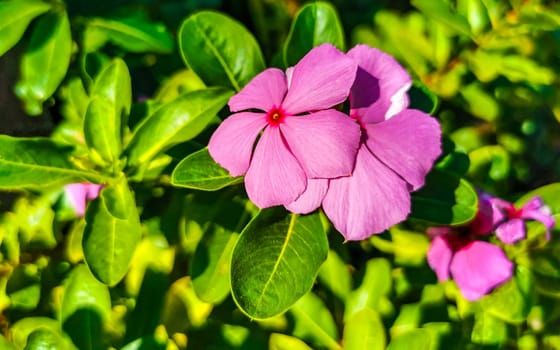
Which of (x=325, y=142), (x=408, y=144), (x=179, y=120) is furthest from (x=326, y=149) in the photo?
(x=179, y=120)

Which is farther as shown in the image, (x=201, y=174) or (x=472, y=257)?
(x=472, y=257)

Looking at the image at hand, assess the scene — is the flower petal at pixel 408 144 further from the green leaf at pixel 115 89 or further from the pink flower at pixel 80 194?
the pink flower at pixel 80 194

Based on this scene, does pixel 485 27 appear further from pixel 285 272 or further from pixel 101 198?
pixel 101 198

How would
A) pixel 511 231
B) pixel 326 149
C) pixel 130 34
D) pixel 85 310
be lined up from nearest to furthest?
pixel 326 149 < pixel 85 310 < pixel 511 231 < pixel 130 34

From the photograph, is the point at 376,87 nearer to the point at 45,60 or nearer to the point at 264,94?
the point at 264,94

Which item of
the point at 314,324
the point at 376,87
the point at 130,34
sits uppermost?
the point at 376,87

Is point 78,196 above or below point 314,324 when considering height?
above

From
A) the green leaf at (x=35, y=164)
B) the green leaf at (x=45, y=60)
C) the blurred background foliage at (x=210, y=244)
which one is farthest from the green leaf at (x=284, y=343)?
the green leaf at (x=45, y=60)
